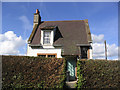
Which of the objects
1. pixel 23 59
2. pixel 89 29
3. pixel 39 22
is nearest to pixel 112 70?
pixel 23 59

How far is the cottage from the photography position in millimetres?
14031

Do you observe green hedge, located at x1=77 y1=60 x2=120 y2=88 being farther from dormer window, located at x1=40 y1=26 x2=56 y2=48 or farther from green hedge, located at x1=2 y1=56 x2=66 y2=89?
dormer window, located at x1=40 y1=26 x2=56 y2=48

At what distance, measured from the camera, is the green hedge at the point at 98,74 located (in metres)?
8.32

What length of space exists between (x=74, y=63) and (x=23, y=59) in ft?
25.1

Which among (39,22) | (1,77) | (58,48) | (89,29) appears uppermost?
(39,22)

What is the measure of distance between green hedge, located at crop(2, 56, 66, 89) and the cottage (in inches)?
209

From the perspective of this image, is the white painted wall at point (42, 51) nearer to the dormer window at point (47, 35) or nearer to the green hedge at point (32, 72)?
the dormer window at point (47, 35)

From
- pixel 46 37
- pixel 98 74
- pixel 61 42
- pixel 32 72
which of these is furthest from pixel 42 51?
pixel 98 74

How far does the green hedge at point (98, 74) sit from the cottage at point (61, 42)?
4.44 metres

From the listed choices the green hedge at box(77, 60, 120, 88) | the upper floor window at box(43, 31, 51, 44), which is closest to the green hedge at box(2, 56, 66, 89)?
the green hedge at box(77, 60, 120, 88)

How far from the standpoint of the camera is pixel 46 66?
8281 millimetres

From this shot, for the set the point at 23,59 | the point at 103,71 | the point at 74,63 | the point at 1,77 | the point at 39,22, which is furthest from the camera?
the point at 39,22

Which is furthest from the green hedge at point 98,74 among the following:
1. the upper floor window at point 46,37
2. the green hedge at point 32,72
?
the upper floor window at point 46,37

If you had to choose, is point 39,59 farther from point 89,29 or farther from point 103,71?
point 89,29
